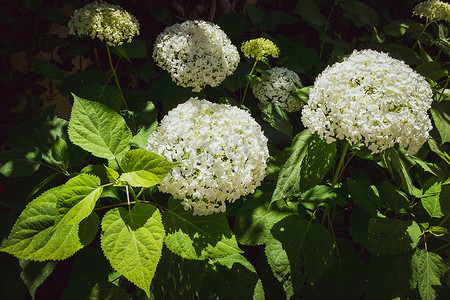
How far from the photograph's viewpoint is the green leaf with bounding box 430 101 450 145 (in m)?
1.88

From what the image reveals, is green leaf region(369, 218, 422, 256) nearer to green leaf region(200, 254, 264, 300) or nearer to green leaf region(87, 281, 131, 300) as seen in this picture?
green leaf region(200, 254, 264, 300)

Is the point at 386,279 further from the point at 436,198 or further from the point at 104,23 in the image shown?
the point at 104,23

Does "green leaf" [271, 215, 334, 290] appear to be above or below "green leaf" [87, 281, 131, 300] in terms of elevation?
above

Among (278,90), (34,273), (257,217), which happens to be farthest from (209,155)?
(278,90)

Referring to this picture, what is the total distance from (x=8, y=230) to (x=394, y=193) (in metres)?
2.06

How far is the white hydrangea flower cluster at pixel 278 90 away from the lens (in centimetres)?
225

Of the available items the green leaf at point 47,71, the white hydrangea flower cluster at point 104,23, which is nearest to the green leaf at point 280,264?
the white hydrangea flower cluster at point 104,23

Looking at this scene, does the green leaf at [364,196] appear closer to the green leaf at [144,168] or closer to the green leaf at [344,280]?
the green leaf at [344,280]

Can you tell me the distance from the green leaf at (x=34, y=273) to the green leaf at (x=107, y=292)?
250 mm

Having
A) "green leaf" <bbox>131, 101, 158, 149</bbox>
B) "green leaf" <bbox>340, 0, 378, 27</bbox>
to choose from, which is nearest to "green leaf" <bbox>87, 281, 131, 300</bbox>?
"green leaf" <bbox>131, 101, 158, 149</bbox>

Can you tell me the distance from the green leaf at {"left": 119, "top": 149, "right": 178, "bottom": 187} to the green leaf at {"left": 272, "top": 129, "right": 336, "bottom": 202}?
1.95 ft

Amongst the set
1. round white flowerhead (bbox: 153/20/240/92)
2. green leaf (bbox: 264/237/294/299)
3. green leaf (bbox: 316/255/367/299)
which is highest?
round white flowerhead (bbox: 153/20/240/92)

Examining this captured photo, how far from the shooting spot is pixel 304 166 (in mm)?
1511

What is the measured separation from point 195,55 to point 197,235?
47.0 inches
